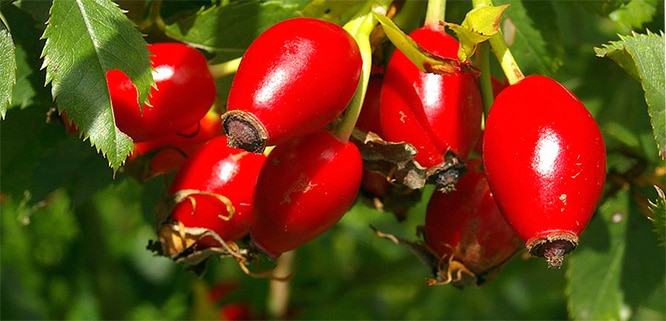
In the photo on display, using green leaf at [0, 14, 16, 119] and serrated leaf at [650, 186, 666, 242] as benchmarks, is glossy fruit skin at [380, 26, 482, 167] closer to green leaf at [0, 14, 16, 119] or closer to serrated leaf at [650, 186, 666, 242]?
serrated leaf at [650, 186, 666, 242]

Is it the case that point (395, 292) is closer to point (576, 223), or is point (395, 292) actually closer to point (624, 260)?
point (624, 260)

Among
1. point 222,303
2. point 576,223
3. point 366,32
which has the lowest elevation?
point 222,303

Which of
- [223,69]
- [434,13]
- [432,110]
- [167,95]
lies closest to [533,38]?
[434,13]

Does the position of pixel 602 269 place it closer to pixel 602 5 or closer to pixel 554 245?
pixel 602 5

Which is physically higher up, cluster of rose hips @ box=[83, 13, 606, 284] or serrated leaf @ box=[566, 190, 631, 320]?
cluster of rose hips @ box=[83, 13, 606, 284]

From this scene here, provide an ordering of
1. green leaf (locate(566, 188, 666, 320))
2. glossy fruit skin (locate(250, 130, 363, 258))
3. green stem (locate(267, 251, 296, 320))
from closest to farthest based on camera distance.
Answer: glossy fruit skin (locate(250, 130, 363, 258))
green leaf (locate(566, 188, 666, 320))
green stem (locate(267, 251, 296, 320))

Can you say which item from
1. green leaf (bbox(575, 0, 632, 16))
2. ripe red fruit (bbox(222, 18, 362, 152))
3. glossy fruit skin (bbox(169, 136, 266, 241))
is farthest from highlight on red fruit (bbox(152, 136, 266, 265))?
green leaf (bbox(575, 0, 632, 16))

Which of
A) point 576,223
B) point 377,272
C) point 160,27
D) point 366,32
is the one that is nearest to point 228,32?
point 160,27
